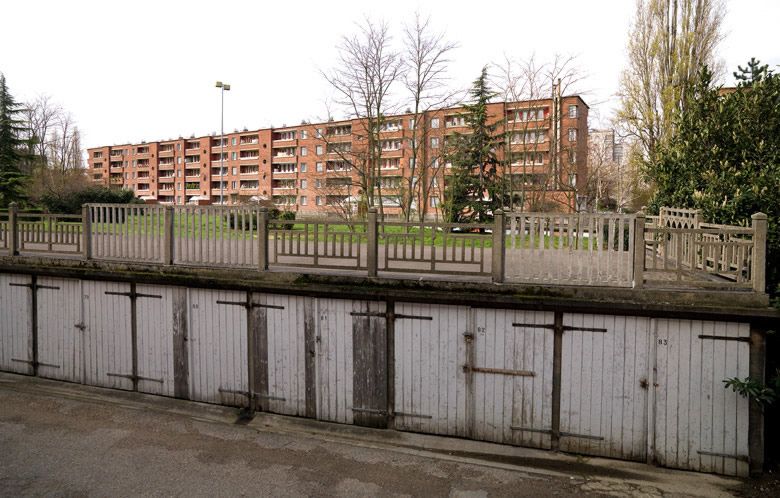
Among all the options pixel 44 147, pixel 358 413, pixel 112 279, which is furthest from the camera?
pixel 44 147

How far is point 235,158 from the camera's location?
77688mm

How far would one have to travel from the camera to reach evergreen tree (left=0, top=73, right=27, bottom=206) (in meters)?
30.5

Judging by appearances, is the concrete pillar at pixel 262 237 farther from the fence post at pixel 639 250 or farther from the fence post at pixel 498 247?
the fence post at pixel 639 250

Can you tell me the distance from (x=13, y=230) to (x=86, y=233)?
239 centimetres

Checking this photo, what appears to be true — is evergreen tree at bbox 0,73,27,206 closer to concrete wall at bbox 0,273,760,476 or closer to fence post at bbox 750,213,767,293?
concrete wall at bbox 0,273,760,476

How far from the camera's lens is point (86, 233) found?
11.1 meters

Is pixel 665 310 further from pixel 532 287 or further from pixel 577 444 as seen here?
pixel 577 444

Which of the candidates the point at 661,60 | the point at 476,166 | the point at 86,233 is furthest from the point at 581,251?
the point at 476,166

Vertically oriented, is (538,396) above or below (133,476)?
above

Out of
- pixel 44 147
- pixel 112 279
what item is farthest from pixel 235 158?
pixel 112 279

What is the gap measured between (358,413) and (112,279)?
6386mm

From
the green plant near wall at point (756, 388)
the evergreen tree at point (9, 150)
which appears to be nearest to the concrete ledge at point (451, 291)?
the green plant near wall at point (756, 388)

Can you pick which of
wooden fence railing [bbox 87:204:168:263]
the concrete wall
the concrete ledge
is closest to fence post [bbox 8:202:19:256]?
the concrete wall

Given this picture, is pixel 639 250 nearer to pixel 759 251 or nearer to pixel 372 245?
pixel 759 251
